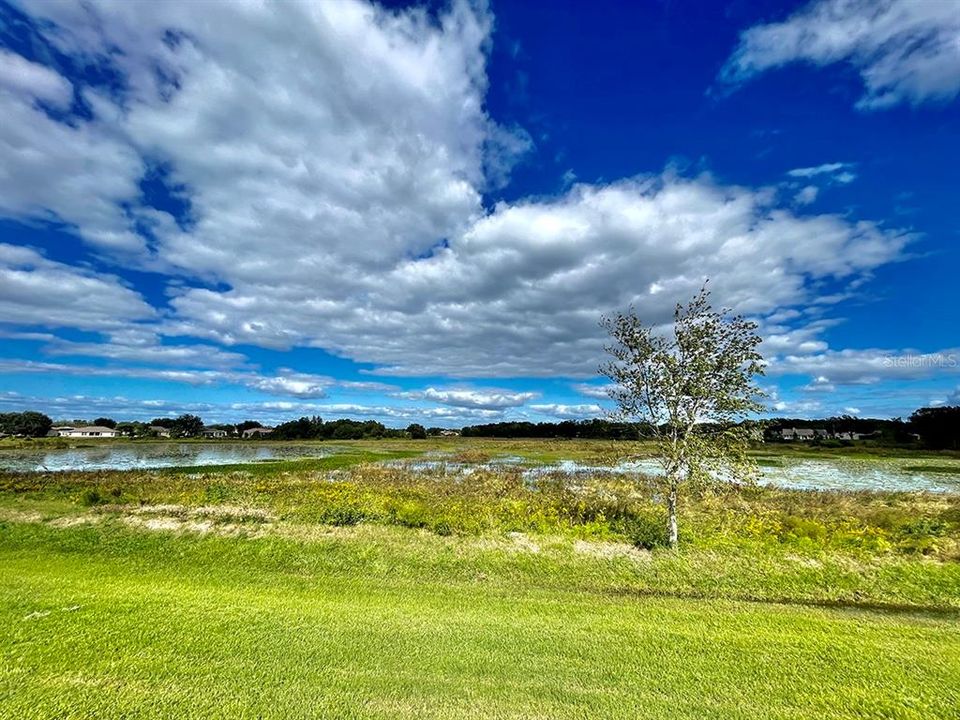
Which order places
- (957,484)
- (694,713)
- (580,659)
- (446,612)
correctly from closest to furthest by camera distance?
(694,713), (580,659), (446,612), (957,484)

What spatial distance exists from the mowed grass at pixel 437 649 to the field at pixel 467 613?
0.14ft

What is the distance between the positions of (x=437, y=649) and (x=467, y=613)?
2130 mm

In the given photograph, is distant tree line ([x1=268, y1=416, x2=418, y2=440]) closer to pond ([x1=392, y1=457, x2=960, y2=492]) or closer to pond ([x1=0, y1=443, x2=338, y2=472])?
pond ([x1=0, y1=443, x2=338, y2=472])

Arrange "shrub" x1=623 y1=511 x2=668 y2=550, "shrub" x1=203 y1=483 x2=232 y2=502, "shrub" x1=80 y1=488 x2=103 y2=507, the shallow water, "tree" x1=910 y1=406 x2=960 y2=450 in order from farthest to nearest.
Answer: "tree" x1=910 y1=406 x2=960 y2=450, the shallow water, "shrub" x1=203 y1=483 x2=232 y2=502, "shrub" x1=80 y1=488 x2=103 y2=507, "shrub" x1=623 y1=511 x2=668 y2=550

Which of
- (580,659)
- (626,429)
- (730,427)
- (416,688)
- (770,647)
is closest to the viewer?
(416,688)

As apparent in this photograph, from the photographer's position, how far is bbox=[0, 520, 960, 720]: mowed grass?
6.14 metres

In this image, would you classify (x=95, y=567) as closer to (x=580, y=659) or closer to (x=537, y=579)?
(x=537, y=579)

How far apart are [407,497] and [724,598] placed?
18107 millimetres

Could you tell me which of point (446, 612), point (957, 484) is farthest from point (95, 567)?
point (957, 484)

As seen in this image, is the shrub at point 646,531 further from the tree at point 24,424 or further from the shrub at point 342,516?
the tree at point 24,424

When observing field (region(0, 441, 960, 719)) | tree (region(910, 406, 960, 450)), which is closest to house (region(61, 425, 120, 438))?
field (region(0, 441, 960, 719))

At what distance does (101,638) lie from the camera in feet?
25.2

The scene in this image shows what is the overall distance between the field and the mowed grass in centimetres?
4

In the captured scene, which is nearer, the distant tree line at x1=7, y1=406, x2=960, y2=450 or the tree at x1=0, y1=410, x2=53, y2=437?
the distant tree line at x1=7, y1=406, x2=960, y2=450
